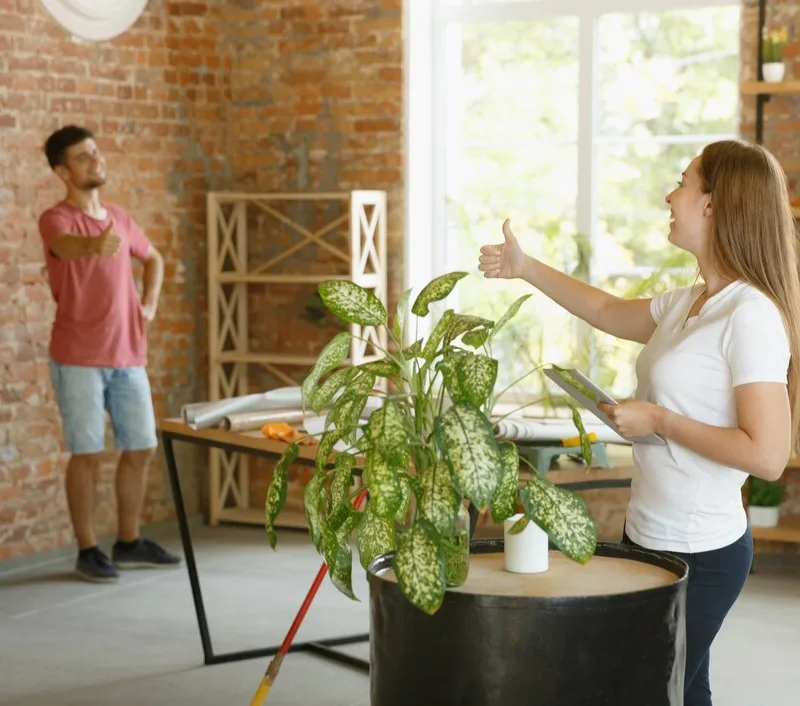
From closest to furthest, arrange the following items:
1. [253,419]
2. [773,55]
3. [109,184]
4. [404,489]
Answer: [404,489], [253,419], [773,55], [109,184]

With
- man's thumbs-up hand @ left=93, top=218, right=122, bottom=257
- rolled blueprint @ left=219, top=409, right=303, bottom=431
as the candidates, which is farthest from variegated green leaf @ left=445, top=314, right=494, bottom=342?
man's thumbs-up hand @ left=93, top=218, right=122, bottom=257

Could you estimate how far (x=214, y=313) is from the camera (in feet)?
21.4

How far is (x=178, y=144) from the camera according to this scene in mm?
6594

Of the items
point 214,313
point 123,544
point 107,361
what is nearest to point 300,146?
point 214,313

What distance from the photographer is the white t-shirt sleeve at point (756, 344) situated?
2.42 metres

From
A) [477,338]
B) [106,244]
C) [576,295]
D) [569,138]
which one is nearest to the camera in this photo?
[477,338]

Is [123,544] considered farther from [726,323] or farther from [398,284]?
[726,323]

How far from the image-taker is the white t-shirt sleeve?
2424 millimetres

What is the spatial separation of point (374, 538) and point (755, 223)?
0.92m

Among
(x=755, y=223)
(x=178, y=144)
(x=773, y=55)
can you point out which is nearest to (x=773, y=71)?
(x=773, y=55)

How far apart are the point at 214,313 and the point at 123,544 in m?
1.30

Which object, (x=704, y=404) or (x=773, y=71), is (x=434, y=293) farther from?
(x=773, y=71)

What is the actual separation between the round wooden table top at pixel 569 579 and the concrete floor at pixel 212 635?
1732 millimetres

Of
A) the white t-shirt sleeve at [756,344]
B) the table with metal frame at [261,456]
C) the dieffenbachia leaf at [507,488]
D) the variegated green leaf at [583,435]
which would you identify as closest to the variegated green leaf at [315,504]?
the dieffenbachia leaf at [507,488]
